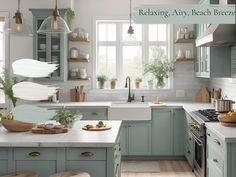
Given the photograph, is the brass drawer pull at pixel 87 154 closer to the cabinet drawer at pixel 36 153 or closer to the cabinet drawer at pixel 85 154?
the cabinet drawer at pixel 85 154

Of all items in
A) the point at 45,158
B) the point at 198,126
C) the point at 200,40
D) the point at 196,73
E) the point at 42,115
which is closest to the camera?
the point at 42,115

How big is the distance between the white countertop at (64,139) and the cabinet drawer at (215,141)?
2.86 feet

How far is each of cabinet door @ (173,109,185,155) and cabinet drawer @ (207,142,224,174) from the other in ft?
5.94

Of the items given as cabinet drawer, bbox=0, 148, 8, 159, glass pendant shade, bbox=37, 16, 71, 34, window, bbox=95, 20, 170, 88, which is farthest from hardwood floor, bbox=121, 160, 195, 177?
glass pendant shade, bbox=37, 16, 71, 34

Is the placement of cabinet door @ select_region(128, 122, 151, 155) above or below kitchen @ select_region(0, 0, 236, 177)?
below

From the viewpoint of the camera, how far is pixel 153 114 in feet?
17.6

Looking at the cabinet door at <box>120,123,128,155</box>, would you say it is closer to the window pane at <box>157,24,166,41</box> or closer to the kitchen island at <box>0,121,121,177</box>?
the window pane at <box>157,24,166,41</box>

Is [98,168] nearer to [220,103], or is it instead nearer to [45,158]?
[45,158]

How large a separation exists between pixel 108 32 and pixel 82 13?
571mm

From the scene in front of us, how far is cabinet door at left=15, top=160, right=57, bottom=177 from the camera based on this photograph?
93.7 inches

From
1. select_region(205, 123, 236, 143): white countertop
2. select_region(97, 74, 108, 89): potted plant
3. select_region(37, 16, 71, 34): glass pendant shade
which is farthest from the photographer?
select_region(97, 74, 108, 89): potted plant

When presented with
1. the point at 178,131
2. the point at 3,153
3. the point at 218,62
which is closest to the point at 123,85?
the point at 178,131

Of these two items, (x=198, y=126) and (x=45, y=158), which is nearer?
(x=45, y=158)

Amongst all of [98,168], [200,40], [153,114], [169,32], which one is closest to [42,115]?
[98,168]
